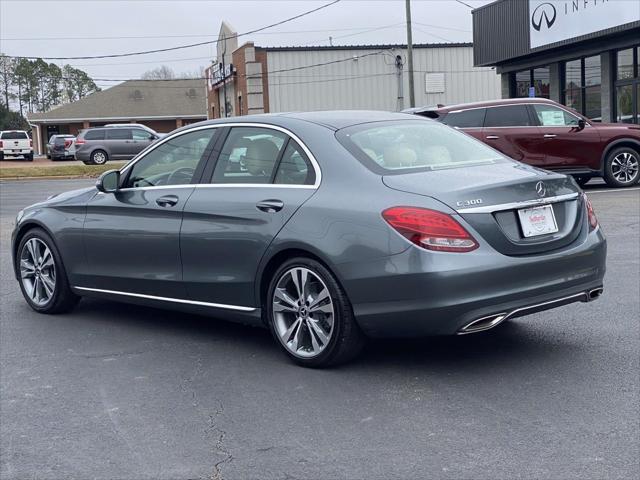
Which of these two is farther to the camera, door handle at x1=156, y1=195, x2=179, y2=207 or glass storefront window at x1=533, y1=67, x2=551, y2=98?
glass storefront window at x1=533, y1=67, x2=551, y2=98

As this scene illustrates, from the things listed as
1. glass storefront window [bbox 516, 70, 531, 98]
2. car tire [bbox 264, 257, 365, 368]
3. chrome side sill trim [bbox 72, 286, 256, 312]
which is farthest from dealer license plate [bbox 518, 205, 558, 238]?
glass storefront window [bbox 516, 70, 531, 98]

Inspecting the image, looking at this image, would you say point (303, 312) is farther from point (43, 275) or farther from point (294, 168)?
point (43, 275)

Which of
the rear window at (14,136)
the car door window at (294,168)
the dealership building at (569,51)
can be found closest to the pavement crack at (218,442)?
the car door window at (294,168)

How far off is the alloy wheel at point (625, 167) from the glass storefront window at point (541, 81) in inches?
465

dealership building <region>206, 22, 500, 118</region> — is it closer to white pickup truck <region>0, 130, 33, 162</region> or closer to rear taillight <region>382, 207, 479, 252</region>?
white pickup truck <region>0, 130, 33, 162</region>

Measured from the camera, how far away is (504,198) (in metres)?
5.40

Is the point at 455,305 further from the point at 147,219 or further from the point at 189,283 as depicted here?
the point at 147,219

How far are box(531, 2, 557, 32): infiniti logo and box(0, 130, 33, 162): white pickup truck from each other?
3419 centimetres

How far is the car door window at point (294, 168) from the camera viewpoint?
585 centimetres

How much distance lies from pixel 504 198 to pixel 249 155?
1.82 meters

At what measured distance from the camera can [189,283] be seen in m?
6.37

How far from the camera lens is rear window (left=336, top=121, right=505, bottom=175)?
5.81 m

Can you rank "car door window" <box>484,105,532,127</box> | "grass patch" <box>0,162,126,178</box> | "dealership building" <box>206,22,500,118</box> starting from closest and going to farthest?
"car door window" <box>484,105,532,127</box>
"grass patch" <box>0,162,126,178</box>
"dealership building" <box>206,22,500,118</box>

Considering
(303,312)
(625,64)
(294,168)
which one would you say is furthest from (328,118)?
(625,64)
